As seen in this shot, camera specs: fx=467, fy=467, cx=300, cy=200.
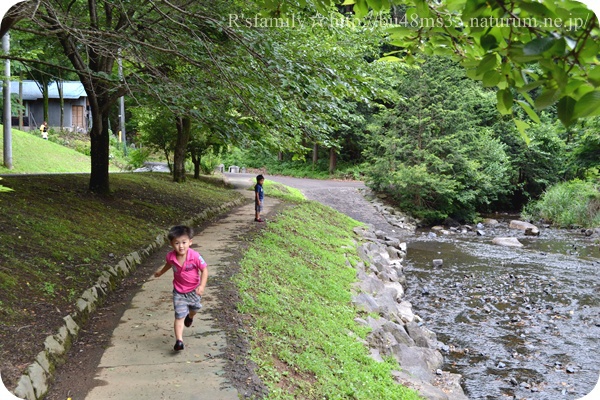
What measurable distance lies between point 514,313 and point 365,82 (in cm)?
635

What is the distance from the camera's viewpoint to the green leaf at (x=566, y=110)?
171cm

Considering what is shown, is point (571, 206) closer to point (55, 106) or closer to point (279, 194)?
point (279, 194)

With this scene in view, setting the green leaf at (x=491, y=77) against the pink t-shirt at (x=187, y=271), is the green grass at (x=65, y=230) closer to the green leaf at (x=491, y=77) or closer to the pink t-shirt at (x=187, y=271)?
the pink t-shirt at (x=187, y=271)

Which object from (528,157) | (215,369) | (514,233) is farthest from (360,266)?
(528,157)

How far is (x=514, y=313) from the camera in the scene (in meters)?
10.5

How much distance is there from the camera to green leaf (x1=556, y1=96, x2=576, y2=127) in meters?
1.71

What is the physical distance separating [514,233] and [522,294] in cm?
1032

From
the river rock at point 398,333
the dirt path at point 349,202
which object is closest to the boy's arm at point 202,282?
the river rock at point 398,333

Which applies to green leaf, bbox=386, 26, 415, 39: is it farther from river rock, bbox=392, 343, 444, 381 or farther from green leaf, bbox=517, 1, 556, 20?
river rock, bbox=392, 343, 444, 381

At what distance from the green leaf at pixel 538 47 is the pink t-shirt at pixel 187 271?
385cm

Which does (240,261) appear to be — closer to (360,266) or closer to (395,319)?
(395,319)

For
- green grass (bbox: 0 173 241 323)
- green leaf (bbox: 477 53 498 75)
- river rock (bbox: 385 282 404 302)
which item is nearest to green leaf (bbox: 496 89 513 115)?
green leaf (bbox: 477 53 498 75)

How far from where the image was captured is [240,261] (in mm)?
8172

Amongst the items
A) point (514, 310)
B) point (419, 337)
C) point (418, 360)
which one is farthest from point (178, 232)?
point (514, 310)
